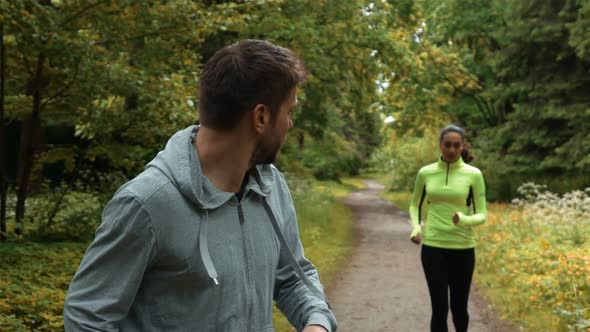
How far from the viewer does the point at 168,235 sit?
166cm

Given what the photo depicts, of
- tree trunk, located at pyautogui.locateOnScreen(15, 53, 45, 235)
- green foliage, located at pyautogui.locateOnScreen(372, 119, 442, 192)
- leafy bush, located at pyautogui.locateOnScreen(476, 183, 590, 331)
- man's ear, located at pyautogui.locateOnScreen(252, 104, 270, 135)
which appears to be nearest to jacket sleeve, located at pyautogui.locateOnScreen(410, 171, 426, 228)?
leafy bush, located at pyautogui.locateOnScreen(476, 183, 590, 331)

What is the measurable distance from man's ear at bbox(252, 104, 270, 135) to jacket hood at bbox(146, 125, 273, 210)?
0.17 metres

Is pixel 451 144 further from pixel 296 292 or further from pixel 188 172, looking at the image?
pixel 188 172

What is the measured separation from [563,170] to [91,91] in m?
15.7

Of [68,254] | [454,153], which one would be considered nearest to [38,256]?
[68,254]

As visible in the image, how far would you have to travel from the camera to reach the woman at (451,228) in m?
5.82

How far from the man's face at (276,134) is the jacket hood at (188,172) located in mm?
152

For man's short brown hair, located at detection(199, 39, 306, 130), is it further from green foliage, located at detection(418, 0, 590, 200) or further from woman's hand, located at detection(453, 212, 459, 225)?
green foliage, located at detection(418, 0, 590, 200)

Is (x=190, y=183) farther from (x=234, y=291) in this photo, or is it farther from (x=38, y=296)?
(x=38, y=296)

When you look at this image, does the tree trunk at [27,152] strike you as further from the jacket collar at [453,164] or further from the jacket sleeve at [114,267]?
the jacket sleeve at [114,267]

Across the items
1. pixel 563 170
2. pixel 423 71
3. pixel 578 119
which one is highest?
pixel 423 71

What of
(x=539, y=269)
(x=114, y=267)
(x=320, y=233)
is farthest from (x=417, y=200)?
(x=320, y=233)

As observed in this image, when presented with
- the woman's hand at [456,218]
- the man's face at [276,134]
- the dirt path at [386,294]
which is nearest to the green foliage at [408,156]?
the dirt path at [386,294]

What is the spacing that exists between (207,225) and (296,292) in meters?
0.50
